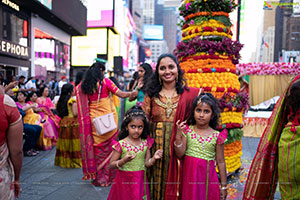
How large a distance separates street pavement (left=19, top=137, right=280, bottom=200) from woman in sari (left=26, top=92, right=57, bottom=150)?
1.78 feet

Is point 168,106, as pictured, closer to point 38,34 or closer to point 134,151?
point 134,151

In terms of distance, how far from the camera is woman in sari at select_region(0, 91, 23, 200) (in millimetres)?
1825

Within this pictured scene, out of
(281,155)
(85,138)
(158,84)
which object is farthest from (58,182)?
(281,155)

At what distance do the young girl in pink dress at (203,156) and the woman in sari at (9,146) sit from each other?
130cm

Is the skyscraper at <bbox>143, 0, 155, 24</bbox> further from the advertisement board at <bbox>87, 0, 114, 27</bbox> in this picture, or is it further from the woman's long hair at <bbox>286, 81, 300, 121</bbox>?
the woman's long hair at <bbox>286, 81, 300, 121</bbox>

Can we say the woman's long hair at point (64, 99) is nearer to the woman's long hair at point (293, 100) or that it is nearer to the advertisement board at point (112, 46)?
the woman's long hair at point (293, 100)

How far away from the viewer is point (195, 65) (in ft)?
13.8

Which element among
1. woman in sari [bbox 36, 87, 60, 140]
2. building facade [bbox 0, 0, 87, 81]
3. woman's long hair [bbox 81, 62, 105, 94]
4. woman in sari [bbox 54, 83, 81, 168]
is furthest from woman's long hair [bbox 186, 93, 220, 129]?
building facade [bbox 0, 0, 87, 81]

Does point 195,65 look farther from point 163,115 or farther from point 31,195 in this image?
point 31,195

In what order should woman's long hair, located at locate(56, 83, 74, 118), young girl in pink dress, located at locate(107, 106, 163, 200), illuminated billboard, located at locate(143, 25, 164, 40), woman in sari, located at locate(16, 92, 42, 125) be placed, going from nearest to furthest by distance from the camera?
young girl in pink dress, located at locate(107, 106, 163, 200) → woman's long hair, located at locate(56, 83, 74, 118) → woman in sari, located at locate(16, 92, 42, 125) → illuminated billboard, located at locate(143, 25, 164, 40)

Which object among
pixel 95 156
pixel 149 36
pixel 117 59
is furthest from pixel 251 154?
pixel 149 36

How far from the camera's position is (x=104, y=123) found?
13.1 feet

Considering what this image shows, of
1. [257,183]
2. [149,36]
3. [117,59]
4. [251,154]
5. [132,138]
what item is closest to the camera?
[257,183]

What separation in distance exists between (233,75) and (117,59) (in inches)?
371
